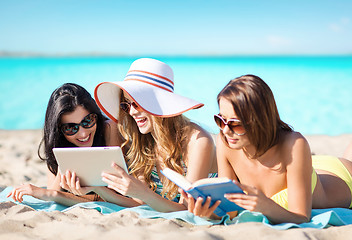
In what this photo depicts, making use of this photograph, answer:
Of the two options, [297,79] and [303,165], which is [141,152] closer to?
[303,165]

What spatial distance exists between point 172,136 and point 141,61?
0.70 metres

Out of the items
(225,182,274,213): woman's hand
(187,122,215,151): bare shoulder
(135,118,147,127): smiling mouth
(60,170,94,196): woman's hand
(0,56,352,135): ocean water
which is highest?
(135,118,147,127): smiling mouth

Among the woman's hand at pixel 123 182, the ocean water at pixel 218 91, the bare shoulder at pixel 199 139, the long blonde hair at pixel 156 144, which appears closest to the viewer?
the woman's hand at pixel 123 182

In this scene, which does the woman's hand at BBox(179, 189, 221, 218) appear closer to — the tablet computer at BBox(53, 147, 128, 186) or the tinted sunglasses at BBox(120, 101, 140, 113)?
the tablet computer at BBox(53, 147, 128, 186)

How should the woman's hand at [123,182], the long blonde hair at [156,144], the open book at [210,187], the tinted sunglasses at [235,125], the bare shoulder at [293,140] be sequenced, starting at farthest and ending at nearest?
the long blonde hair at [156,144]
the woman's hand at [123,182]
the bare shoulder at [293,140]
the tinted sunglasses at [235,125]
the open book at [210,187]

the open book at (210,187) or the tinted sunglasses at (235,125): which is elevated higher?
the tinted sunglasses at (235,125)

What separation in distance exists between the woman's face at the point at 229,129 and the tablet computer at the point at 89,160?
0.76 metres

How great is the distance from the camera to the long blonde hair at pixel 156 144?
3352 mm

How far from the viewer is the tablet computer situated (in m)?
2.83

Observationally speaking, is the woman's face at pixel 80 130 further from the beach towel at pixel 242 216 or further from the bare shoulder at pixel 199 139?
the bare shoulder at pixel 199 139

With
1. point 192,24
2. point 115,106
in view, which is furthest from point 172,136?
point 192,24

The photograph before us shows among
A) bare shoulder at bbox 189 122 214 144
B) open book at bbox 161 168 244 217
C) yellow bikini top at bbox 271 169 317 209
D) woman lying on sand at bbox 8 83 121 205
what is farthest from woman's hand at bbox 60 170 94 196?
yellow bikini top at bbox 271 169 317 209

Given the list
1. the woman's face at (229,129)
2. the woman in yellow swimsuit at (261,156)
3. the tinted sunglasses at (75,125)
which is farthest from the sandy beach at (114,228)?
the tinted sunglasses at (75,125)

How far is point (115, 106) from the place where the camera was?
3.60m
